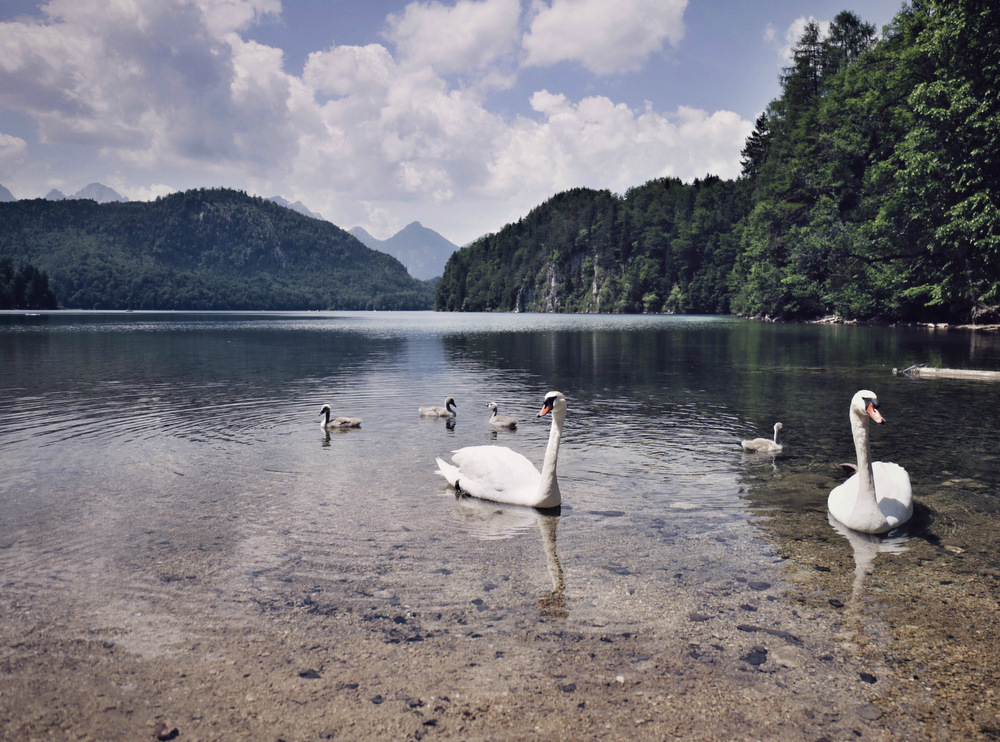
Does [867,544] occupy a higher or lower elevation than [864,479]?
lower

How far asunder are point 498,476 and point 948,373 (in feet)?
75.7

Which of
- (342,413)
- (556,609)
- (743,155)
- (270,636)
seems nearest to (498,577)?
(556,609)

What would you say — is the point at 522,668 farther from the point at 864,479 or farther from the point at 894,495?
the point at 894,495

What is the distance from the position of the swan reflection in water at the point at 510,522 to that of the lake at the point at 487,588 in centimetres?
6

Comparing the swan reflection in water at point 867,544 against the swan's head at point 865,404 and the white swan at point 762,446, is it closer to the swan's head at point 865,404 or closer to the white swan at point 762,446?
the swan's head at point 865,404

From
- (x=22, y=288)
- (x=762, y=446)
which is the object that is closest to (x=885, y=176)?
(x=762, y=446)

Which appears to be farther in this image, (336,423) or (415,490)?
(336,423)

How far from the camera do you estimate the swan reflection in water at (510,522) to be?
779 cm

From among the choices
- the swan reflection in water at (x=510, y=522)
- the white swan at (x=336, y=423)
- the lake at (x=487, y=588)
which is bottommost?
the swan reflection in water at (x=510, y=522)

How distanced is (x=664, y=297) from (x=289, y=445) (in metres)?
154

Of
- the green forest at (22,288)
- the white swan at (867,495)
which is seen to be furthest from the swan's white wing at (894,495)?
the green forest at (22,288)

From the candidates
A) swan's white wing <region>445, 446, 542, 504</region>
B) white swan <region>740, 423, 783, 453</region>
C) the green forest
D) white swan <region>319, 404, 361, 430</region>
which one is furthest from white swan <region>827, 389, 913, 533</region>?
the green forest

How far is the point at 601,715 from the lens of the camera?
15.1 feet

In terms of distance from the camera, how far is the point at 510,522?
30.6 feet
